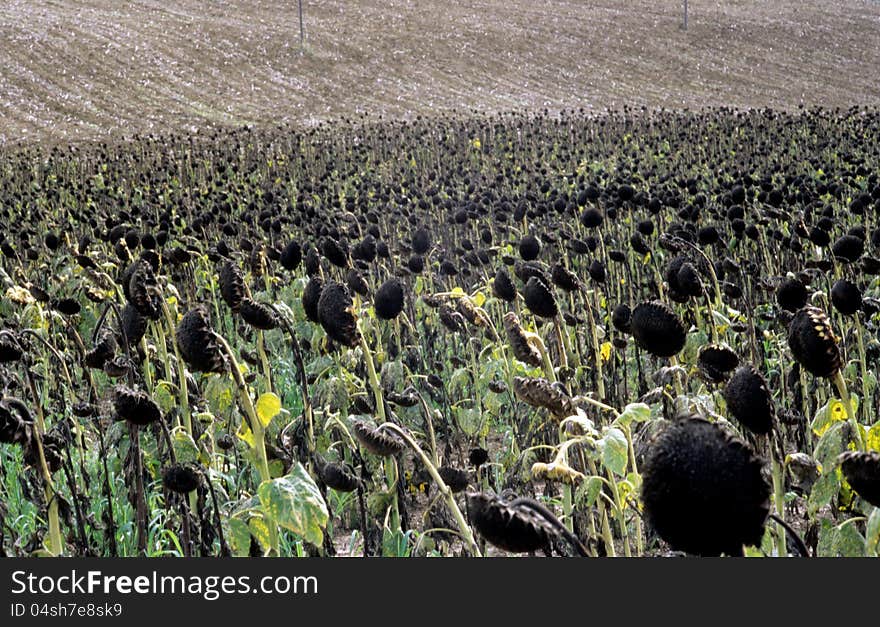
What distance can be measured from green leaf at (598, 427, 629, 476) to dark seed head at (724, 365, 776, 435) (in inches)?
11.5

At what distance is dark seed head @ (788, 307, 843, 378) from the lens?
2.11 m

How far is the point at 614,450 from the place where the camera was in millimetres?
2248

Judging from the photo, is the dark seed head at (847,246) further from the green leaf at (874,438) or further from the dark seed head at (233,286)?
the dark seed head at (233,286)

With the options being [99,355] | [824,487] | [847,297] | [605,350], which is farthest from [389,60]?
[824,487]

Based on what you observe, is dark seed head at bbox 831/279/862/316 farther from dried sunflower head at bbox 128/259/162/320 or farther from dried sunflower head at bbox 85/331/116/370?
dried sunflower head at bbox 85/331/116/370

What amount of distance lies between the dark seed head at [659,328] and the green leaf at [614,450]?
373mm

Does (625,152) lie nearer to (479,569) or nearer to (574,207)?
(574,207)

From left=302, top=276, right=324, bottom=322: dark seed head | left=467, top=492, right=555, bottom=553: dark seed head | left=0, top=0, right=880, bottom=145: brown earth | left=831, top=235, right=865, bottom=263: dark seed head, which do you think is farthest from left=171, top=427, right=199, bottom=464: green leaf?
left=0, top=0, right=880, bottom=145: brown earth

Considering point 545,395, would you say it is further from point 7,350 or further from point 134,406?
point 7,350

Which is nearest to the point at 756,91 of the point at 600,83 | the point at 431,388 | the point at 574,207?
the point at 600,83

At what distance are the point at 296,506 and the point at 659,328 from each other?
0.99 meters

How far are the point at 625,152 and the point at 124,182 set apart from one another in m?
9.49

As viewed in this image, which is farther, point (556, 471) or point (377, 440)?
point (377, 440)

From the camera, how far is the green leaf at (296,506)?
85.6 inches
